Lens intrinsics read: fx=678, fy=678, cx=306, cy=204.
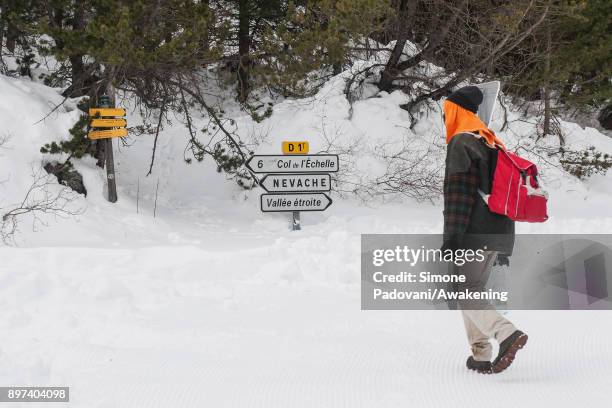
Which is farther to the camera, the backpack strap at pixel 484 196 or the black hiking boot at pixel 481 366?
the black hiking boot at pixel 481 366

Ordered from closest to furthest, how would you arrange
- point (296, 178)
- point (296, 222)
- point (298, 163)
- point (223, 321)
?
point (223, 321), point (298, 163), point (296, 178), point (296, 222)

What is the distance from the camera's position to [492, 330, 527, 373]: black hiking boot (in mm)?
3947

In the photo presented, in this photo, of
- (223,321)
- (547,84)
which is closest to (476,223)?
(223,321)

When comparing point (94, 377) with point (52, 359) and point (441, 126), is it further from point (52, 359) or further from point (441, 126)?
point (441, 126)

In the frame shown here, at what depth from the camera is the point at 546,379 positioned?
4.02m

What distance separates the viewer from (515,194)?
388cm

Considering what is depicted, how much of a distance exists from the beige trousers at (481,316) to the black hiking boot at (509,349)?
31mm

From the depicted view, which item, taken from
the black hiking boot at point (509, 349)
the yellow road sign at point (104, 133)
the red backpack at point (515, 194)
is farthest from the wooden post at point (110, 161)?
the black hiking boot at point (509, 349)

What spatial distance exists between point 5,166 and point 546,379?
784 centimetres

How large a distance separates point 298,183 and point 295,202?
28cm

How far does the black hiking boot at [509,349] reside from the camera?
3.95m

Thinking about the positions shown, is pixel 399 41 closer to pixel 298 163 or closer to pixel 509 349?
pixel 298 163

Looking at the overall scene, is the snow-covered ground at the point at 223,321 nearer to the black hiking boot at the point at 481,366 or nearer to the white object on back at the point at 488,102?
the black hiking boot at the point at 481,366

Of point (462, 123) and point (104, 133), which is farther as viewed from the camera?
point (104, 133)
